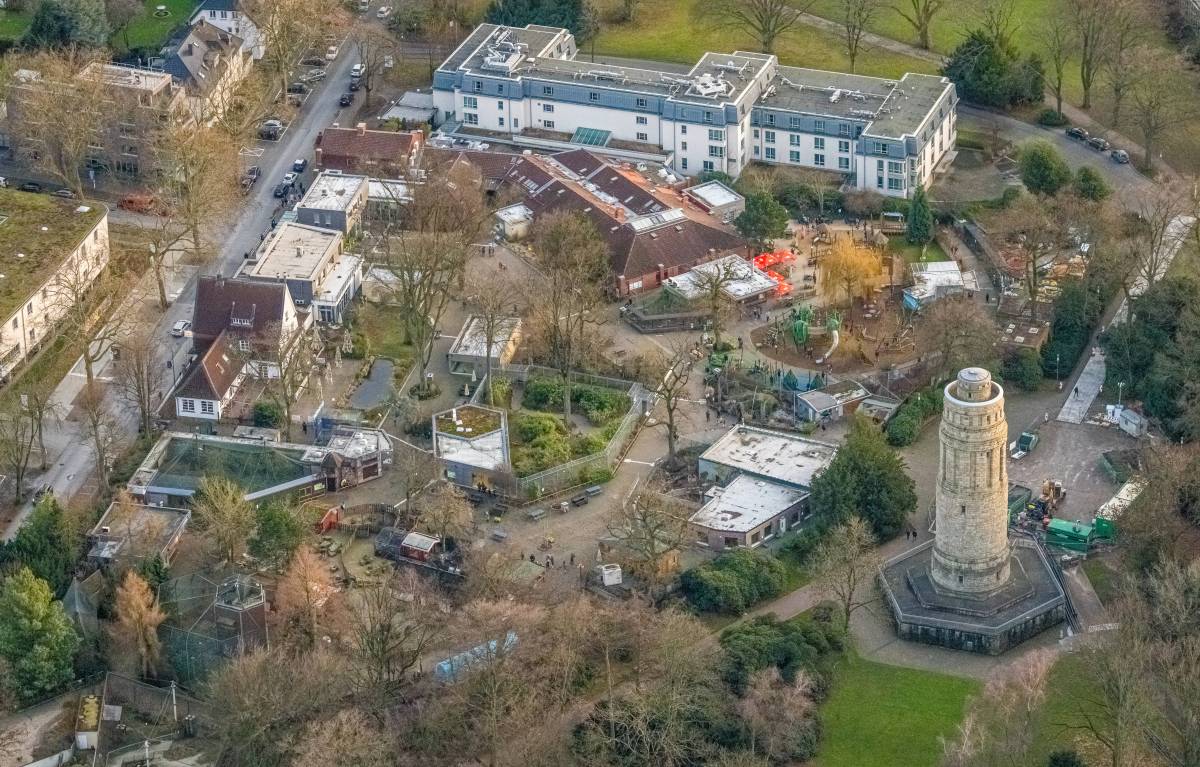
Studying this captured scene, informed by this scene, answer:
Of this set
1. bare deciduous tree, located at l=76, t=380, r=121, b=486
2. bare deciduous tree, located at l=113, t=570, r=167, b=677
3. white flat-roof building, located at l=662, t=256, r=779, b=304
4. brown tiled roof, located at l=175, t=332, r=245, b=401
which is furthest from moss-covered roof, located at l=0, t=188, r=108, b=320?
white flat-roof building, located at l=662, t=256, r=779, b=304

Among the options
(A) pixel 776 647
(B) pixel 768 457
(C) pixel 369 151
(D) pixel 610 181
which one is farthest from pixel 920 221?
(A) pixel 776 647

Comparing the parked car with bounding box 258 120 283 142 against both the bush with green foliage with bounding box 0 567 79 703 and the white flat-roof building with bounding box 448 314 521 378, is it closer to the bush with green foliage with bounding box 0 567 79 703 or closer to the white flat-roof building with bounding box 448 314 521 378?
the white flat-roof building with bounding box 448 314 521 378

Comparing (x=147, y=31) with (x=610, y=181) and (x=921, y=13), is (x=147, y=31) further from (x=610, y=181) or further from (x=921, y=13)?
(x=921, y=13)

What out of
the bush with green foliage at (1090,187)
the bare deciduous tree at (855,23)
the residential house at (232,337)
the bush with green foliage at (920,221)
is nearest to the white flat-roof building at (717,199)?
the bush with green foliage at (920,221)

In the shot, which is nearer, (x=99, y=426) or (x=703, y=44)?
(x=99, y=426)

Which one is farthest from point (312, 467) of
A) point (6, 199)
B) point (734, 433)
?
point (6, 199)
